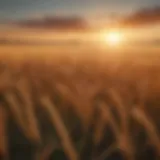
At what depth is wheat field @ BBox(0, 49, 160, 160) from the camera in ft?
3.47

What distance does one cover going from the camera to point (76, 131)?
1066mm

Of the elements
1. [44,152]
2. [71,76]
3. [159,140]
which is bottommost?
[159,140]

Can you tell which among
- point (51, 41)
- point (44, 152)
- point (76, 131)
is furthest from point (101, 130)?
point (51, 41)

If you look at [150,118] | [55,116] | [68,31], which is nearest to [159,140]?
[150,118]

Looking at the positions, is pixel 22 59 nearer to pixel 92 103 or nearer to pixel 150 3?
pixel 92 103

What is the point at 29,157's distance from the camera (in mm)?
1054

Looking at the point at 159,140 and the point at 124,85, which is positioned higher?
the point at 124,85

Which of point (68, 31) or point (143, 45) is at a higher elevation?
point (68, 31)

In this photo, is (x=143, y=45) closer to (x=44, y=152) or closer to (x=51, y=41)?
(x=51, y=41)

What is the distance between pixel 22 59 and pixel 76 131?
260 millimetres

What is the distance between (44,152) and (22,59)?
0.27 m

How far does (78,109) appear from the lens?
42.2 inches

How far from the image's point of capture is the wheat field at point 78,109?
1.06 meters

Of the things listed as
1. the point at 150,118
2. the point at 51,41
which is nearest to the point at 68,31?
the point at 51,41
